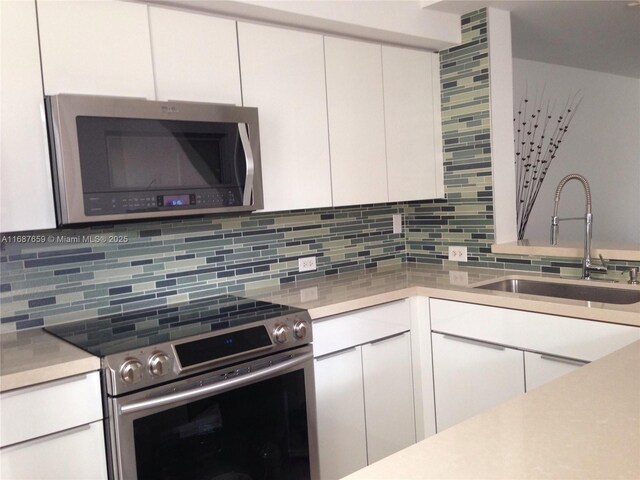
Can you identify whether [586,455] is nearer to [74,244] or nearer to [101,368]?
[101,368]

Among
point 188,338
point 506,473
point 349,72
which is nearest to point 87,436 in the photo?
point 188,338

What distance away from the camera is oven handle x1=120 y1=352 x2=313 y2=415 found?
1.69m

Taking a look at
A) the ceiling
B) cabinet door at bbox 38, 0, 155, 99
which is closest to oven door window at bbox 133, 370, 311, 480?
cabinet door at bbox 38, 0, 155, 99

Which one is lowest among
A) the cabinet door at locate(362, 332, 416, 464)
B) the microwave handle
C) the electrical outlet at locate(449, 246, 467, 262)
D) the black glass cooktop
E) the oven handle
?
the cabinet door at locate(362, 332, 416, 464)

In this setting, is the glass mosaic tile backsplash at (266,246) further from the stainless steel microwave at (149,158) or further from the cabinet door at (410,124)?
the stainless steel microwave at (149,158)

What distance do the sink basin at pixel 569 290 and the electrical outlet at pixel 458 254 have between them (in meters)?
0.40

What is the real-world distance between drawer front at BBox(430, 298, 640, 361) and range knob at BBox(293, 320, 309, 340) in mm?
722

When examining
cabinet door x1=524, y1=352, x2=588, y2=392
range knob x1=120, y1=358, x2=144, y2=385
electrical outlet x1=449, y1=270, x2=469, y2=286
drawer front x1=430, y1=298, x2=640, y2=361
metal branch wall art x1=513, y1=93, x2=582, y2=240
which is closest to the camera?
range knob x1=120, y1=358, x2=144, y2=385

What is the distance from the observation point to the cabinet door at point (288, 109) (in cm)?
238

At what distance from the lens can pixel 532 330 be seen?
7.27 ft

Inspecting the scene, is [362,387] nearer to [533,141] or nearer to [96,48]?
[96,48]

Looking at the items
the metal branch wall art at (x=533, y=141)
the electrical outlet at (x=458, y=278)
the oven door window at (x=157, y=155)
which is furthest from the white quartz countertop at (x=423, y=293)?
the metal branch wall art at (x=533, y=141)

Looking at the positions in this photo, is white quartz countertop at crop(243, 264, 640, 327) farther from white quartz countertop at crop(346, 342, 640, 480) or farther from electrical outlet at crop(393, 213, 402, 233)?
white quartz countertop at crop(346, 342, 640, 480)

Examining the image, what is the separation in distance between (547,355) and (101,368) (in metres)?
1.57
